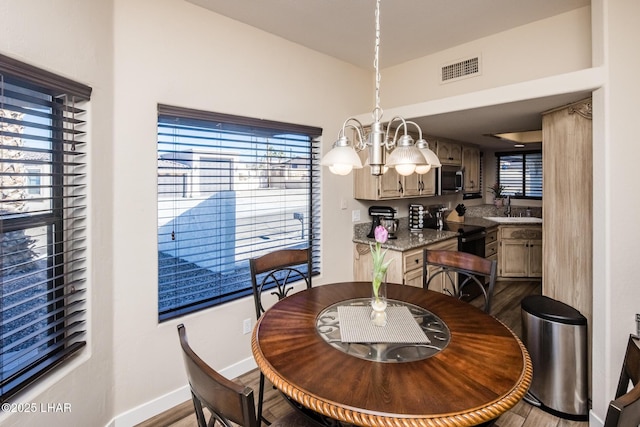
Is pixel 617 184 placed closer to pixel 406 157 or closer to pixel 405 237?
pixel 406 157

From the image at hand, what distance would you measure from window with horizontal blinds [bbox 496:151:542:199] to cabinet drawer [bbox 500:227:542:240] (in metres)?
0.96

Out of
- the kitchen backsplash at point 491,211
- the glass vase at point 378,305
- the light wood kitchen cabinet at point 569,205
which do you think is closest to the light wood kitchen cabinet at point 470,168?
the kitchen backsplash at point 491,211

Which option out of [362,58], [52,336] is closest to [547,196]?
[362,58]

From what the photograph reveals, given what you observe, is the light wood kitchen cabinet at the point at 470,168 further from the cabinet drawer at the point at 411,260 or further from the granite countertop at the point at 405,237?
the cabinet drawer at the point at 411,260

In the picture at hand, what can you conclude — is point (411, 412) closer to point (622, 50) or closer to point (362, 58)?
point (622, 50)

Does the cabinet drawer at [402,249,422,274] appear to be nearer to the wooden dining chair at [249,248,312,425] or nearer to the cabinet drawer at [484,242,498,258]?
the wooden dining chair at [249,248,312,425]

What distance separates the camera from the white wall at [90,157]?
1.35 m

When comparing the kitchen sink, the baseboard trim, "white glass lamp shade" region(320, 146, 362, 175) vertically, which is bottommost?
the baseboard trim

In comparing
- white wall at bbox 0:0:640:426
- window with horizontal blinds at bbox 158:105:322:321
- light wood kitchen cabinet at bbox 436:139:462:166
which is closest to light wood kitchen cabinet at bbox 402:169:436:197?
light wood kitchen cabinet at bbox 436:139:462:166

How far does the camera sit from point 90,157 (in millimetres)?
1688

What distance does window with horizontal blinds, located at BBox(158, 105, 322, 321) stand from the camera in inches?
85.1

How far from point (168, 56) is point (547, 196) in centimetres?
293

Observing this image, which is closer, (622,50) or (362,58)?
(622,50)

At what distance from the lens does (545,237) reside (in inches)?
96.7
